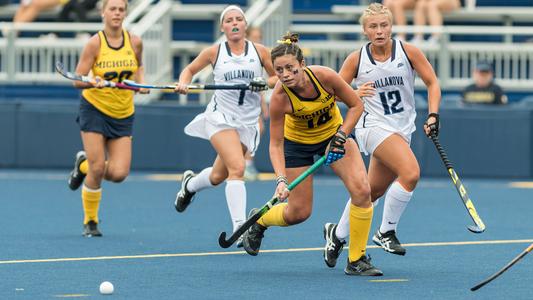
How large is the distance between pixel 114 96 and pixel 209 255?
6.99 ft

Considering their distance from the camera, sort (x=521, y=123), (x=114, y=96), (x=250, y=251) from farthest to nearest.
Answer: (x=521, y=123) → (x=114, y=96) → (x=250, y=251)

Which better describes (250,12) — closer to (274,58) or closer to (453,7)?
(453,7)

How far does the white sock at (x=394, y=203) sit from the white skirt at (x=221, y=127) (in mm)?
1735

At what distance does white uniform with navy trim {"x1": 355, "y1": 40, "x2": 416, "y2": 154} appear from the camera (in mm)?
10586

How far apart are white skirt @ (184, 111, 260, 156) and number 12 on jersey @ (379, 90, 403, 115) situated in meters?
1.63

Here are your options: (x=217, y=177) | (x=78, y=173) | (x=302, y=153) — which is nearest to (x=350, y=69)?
(x=302, y=153)

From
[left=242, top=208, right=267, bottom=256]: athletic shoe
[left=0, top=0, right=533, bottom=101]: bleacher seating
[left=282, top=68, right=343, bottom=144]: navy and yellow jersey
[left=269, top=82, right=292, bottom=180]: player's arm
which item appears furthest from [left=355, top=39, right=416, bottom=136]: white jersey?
[left=0, top=0, right=533, bottom=101]: bleacher seating

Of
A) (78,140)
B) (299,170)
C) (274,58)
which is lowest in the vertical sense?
(78,140)

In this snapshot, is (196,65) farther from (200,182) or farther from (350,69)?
(350,69)

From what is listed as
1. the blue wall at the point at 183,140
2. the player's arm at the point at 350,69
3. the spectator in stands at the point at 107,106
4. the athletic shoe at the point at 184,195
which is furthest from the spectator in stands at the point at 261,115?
the player's arm at the point at 350,69

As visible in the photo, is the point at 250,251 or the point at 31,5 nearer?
the point at 250,251

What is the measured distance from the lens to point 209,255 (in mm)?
11227

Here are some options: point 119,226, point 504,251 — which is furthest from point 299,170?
point 119,226

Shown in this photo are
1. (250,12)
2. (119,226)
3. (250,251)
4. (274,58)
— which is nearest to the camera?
(274,58)
